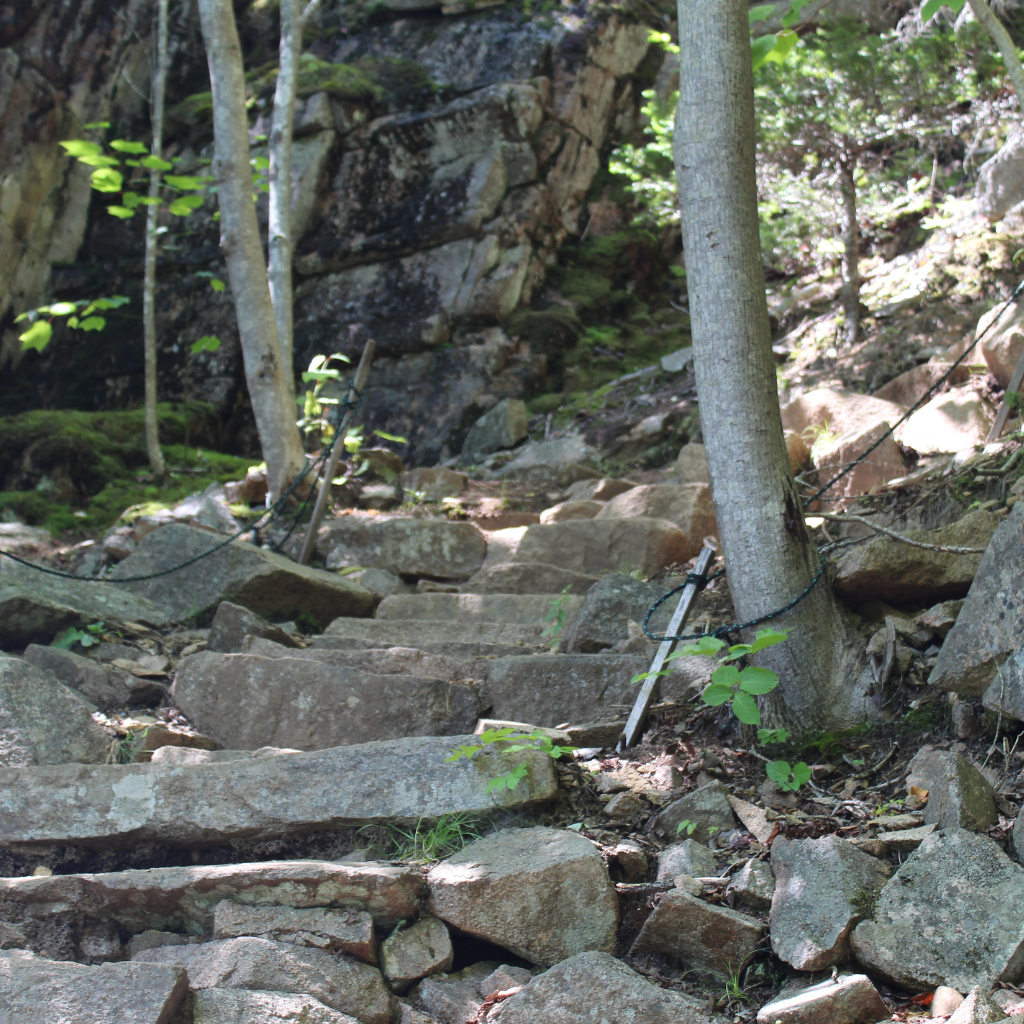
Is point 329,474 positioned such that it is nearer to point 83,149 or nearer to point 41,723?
point 83,149

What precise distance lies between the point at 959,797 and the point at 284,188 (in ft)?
28.8

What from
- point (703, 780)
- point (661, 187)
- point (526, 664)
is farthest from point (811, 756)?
point (661, 187)

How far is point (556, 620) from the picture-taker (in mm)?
5070

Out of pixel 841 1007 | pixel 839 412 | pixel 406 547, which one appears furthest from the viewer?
pixel 406 547

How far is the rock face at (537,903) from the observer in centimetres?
252

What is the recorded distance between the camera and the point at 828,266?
1050 cm

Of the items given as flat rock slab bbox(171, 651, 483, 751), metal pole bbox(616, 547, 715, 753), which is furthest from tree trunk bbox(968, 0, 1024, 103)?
flat rock slab bbox(171, 651, 483, 751)

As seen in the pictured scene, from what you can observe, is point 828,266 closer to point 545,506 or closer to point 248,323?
point 545,506

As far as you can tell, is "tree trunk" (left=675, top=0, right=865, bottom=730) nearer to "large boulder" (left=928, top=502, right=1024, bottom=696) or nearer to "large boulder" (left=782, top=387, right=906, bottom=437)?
"large boulder" (left=928, top=502, right=1024, bottom=696)

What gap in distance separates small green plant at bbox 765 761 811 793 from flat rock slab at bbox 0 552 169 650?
12.2 feet

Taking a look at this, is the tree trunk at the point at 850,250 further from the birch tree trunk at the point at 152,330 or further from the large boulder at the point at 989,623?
the birch tree trunk at the point at 152,330

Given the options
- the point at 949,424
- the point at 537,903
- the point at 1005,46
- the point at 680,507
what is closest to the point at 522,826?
the point at 537,903

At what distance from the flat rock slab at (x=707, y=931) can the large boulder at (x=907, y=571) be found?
1.69 meters

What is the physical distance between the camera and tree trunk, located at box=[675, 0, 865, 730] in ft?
11.1
